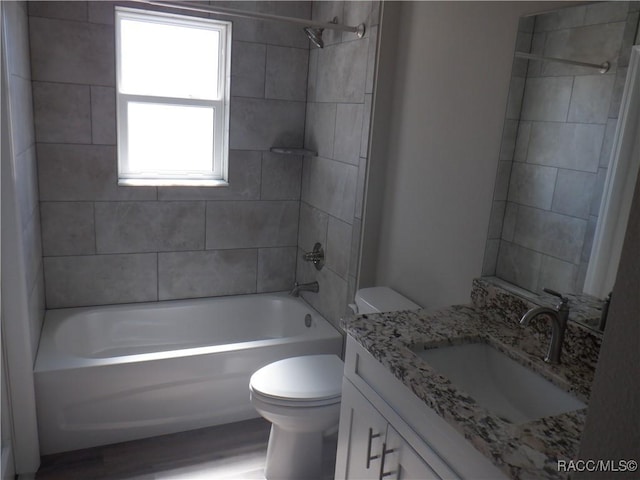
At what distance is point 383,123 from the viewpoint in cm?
260

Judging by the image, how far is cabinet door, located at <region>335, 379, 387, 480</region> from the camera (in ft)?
5.11

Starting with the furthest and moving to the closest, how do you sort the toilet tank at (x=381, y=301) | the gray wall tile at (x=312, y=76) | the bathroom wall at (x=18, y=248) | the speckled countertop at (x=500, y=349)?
1. the gray wall tile at (x=312, y=76)
2. the toilet tank at (x=381, y=301)
3. the bathroom wall at (x=18, y=248)
4. the speckled countertop at (x=500, y=349)

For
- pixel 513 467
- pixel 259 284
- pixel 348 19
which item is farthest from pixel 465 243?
pixel 259 284

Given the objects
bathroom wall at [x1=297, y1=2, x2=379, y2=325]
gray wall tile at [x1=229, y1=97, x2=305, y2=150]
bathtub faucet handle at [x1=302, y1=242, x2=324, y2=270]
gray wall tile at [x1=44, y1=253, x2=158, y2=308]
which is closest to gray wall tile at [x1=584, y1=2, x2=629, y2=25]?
bathroom wall at [x1=297, y1=2, x2=379, y2=325]

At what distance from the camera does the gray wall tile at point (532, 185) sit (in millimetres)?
1658

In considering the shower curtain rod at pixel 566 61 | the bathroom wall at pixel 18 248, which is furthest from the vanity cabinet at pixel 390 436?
the bathroom wall at pixel 18 248

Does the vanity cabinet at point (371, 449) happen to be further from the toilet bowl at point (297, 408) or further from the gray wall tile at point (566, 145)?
the gray wall tile at point (566, 145)

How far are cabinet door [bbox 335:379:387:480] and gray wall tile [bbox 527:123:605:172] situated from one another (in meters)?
0.98

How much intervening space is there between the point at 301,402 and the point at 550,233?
1.22 m

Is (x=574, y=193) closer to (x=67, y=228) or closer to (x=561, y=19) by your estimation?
(x=561, y=19)

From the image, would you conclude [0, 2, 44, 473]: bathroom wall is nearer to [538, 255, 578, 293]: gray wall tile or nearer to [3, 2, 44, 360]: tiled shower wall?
[3, 2, 44, 360]: tiled shower wall

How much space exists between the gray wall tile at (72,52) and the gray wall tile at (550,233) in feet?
7.82

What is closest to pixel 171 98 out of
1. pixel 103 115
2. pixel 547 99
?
pixel 103 115

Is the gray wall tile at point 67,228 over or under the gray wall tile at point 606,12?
under
